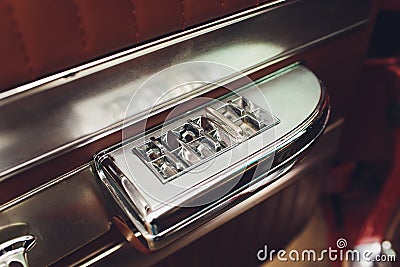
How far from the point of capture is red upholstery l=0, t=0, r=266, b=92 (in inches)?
15.1

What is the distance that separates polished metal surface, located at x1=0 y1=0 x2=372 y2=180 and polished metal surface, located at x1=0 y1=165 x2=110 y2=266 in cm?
4

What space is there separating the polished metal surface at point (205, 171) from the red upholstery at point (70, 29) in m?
0.12

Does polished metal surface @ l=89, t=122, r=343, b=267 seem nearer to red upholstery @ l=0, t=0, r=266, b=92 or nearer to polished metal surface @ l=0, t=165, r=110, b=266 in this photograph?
polished metal surface @ l=0, t=165, r=110, b=266

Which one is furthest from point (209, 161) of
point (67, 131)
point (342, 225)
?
point (342, 225)

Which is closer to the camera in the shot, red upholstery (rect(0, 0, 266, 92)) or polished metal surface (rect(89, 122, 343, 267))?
red upholstery (rect(0, 0, 266, 92))

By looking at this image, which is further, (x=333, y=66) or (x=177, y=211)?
(x=333, y=66)

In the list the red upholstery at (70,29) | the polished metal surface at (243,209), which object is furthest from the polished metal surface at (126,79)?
the polished metal surface at (243,209)

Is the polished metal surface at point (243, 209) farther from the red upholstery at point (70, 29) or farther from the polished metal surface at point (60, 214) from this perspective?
the red upholstery at point (70, 29)

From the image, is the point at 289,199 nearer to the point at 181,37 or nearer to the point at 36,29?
the point at 181,37

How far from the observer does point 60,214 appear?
48cm

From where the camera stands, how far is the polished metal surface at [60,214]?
450 mm

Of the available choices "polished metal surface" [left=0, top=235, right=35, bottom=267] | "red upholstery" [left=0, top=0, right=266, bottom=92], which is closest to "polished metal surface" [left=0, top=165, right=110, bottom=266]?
"polished metal surface" [left=0, top=235, right=35, bottom=267]

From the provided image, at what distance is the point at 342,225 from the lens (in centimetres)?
100

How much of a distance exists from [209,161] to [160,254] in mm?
194
